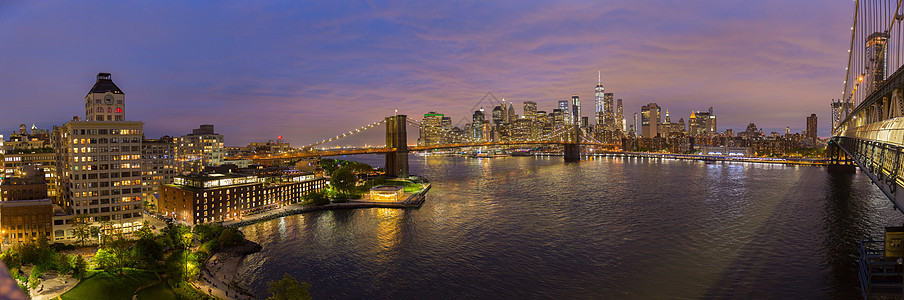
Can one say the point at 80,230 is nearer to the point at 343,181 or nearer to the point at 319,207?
the point at 319,207

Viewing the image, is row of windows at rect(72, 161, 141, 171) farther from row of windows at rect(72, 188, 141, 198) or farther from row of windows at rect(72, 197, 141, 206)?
row of windows at rect(72, 197, 141, 206)

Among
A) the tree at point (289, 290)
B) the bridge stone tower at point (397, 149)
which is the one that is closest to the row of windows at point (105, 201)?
the tree at point (289, 290)

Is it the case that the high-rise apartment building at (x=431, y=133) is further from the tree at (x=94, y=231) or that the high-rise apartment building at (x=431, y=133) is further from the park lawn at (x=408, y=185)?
the tree at (x=94, y=231)

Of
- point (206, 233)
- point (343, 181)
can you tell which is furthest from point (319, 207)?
point (206, 233)

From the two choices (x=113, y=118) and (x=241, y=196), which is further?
(x=241, y=196)

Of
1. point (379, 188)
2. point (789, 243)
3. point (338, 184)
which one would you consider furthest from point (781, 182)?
point (338, 184)

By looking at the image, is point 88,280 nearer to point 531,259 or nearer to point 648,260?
point 531,259

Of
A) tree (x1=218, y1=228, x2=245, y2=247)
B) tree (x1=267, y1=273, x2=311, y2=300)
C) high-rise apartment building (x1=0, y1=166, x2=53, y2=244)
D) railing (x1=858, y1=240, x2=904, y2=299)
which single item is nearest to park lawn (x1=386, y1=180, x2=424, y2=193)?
tree (x1=218, y1=228, x2=245, y2=247)
